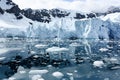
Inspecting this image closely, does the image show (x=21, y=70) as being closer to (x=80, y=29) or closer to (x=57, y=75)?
(x=57, y=75)

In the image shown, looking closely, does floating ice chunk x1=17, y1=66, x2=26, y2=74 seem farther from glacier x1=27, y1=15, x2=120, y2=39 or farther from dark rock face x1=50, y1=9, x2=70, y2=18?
dark rock face x1=50, y1=9, x2=70, y2=18

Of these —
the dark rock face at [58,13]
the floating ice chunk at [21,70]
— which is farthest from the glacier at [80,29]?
the dark rock face at [58,13]

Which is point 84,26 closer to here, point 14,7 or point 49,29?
point 49,29

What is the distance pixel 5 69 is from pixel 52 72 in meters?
2.84

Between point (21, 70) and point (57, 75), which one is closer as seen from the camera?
point (57, 75)

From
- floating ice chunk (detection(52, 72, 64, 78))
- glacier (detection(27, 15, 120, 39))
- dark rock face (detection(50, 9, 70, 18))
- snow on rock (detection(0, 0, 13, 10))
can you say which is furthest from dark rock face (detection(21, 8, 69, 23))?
floating ice chunk (detection(52, 72, 64, 78))

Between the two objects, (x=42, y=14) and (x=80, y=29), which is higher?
(x=42, y=14)

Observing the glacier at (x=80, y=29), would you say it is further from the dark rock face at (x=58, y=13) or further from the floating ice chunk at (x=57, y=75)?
the dark rock face at (x=58, y=13)

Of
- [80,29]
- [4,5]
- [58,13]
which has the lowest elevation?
[80,29]

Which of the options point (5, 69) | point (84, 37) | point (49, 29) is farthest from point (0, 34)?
point (5, 69)

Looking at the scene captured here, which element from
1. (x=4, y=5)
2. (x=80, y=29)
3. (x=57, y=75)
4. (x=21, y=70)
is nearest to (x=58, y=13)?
(x=4, y=5)

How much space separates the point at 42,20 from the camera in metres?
101

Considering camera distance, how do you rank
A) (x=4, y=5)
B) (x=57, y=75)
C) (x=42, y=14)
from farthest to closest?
(x=42, y=14), (x=4, y=5), (x=57, y=75)

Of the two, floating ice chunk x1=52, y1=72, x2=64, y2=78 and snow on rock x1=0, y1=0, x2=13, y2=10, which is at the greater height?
snow on rock x1=0, y1=0, x2=13, y2=10
